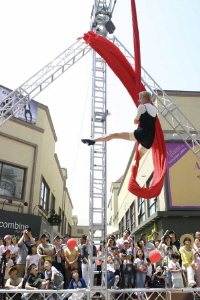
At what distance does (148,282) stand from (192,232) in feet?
17.2

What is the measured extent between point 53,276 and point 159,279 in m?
2.22

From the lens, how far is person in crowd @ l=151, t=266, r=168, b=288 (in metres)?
6.25

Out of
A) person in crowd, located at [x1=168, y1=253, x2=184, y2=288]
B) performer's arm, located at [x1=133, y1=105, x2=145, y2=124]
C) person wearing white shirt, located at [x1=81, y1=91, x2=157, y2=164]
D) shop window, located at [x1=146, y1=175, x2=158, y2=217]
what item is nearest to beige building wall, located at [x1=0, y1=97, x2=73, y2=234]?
shop window, located at [x1=146, y1=175, x2=158, y2=217]

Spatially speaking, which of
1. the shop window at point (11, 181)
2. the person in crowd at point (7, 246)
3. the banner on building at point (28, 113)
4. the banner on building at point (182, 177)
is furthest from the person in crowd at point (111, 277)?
the banner on building at point (28, 113)

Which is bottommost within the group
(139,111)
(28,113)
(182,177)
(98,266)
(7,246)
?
(98,266)

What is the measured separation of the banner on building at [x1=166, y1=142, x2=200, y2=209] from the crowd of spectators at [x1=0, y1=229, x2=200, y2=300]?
4.29 metres

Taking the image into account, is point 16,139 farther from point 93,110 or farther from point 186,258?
point 186,258

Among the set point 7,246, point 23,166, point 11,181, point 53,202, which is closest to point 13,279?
point 7,246

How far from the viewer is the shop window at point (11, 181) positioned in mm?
13156

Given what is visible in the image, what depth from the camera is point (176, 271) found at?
243 inches

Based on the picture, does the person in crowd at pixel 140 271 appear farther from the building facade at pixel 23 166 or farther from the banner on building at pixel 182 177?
the building facade at pixel 23 166

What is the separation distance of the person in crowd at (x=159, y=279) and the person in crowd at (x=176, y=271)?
0.20 meters

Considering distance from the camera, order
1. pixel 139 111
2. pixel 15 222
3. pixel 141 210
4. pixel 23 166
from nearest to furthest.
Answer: pixel 139 111 → pixel 15 222 → pixel 23 166 → pixel 141 210

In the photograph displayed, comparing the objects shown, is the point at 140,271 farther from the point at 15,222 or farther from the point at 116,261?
the point at 15,222
